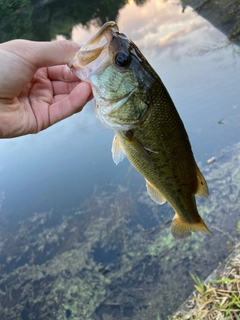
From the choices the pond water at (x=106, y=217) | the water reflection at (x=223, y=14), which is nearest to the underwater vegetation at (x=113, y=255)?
the pond water at (x=106, y=217)

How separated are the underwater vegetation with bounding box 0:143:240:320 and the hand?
246 centimetres

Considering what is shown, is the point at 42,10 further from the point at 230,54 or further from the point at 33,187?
the point at 33,187

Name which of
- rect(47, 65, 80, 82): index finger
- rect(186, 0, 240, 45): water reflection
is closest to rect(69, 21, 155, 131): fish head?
rect(47, 65, 80, 82): index finger

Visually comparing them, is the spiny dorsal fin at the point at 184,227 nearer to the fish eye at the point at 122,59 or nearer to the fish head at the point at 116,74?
the fish head at the point at 116,74

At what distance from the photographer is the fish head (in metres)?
1.73

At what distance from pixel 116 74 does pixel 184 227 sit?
46.5 inches

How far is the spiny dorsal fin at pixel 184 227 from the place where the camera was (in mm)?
2348

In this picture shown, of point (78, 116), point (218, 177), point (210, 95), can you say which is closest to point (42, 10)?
point (78, 116)

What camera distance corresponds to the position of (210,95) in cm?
654

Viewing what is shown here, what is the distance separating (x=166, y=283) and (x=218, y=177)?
165 cm

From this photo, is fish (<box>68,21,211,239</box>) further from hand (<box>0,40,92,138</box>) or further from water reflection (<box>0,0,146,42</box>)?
water reflection (<box>0,0,146,42</box>)

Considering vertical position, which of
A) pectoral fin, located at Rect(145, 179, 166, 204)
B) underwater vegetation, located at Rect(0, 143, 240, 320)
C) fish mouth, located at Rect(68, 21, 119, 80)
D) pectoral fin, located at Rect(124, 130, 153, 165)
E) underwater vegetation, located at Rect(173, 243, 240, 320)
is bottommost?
underwater vegetation, located at Rect(0, 143, 240, 320)

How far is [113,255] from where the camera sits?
14.8 feet

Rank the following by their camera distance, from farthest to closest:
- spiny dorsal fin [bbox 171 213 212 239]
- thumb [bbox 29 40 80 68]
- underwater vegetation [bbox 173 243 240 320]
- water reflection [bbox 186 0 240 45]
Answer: water reflection [bbox 186 0 240 45]
underwater vegetation [bbox 173 243 240 320]
spiny dorsal fin [bbox 171 213 212 239]
thumb [bbox 29 40 80 68]
